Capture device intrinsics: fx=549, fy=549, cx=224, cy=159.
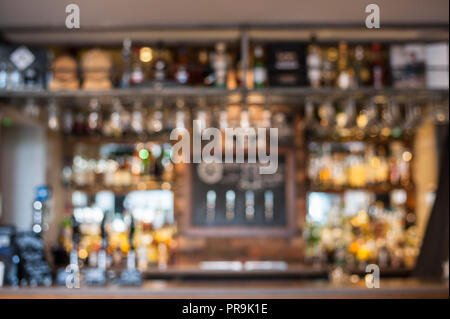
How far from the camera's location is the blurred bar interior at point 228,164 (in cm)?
347

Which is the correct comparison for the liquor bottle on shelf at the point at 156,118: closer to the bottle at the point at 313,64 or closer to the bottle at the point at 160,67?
the bottle at the point at 160,67

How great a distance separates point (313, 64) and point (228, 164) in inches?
58.8

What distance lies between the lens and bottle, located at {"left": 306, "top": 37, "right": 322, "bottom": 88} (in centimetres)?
379

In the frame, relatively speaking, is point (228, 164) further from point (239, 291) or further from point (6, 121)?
point (239, 291)

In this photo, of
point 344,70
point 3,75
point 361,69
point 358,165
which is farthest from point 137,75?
point 358,165

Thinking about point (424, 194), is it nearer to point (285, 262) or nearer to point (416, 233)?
point (416, 233)

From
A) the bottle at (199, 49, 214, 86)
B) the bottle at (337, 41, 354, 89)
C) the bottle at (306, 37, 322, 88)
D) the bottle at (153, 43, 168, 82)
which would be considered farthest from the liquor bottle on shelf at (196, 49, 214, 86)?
the bottle at (337, 41, 354, 89)

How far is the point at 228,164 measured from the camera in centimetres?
497

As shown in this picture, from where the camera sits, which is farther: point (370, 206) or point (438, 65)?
point (370, 206)

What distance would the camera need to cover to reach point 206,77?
3.98 metres

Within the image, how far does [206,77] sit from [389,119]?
4.31ft

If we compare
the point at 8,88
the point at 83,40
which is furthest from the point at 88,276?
the point at 83,40

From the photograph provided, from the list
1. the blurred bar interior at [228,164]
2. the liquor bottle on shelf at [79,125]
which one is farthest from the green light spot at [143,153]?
the liquor bottle on shelf at [79,125]

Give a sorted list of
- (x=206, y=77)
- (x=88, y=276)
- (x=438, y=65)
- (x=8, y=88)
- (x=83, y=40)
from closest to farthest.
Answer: (x=88, y=276) → (x=8, y=88) → (x=438, y=65) → (x=206, y=77) → (x=83, y=40)
